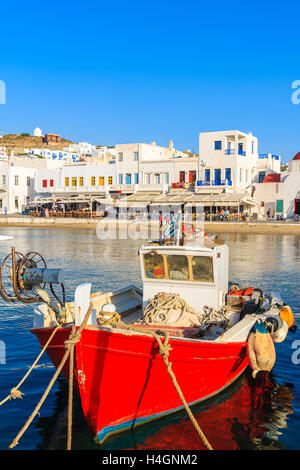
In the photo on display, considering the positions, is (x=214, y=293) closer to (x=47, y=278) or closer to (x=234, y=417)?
(x=234, y=417)

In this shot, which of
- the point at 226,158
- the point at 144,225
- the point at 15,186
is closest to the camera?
the point at 144,225

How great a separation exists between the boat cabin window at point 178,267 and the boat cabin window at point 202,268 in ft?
0.57

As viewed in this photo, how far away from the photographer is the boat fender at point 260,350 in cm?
810

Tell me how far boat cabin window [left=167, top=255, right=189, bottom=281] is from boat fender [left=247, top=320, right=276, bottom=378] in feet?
6.63

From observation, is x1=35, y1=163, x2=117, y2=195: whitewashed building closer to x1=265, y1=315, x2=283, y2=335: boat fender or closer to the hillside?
x1=265, y1=315, x2=283, y2=335: boat fender

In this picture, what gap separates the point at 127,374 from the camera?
6.93 metres

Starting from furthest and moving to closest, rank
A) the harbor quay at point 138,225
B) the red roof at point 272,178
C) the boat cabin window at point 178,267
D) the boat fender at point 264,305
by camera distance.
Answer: the red roof at point 272,178, the harbor quay at point 138,225, the boat fender at point 264,305, the boat cabin window at point 178,267

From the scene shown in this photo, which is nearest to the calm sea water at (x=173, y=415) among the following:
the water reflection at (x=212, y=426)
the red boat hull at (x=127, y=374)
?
the water reflection at (x=212, y=426)

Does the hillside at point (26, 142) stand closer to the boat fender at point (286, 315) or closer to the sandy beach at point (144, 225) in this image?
the sandy beach at point (144, 225)

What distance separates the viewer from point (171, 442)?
700cm

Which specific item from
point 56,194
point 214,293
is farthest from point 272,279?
point 56,194

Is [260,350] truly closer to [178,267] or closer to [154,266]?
[178,267]

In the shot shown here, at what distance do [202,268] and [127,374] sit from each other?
3.23 meters

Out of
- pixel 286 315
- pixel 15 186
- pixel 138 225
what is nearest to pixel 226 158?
pixel 138 225
